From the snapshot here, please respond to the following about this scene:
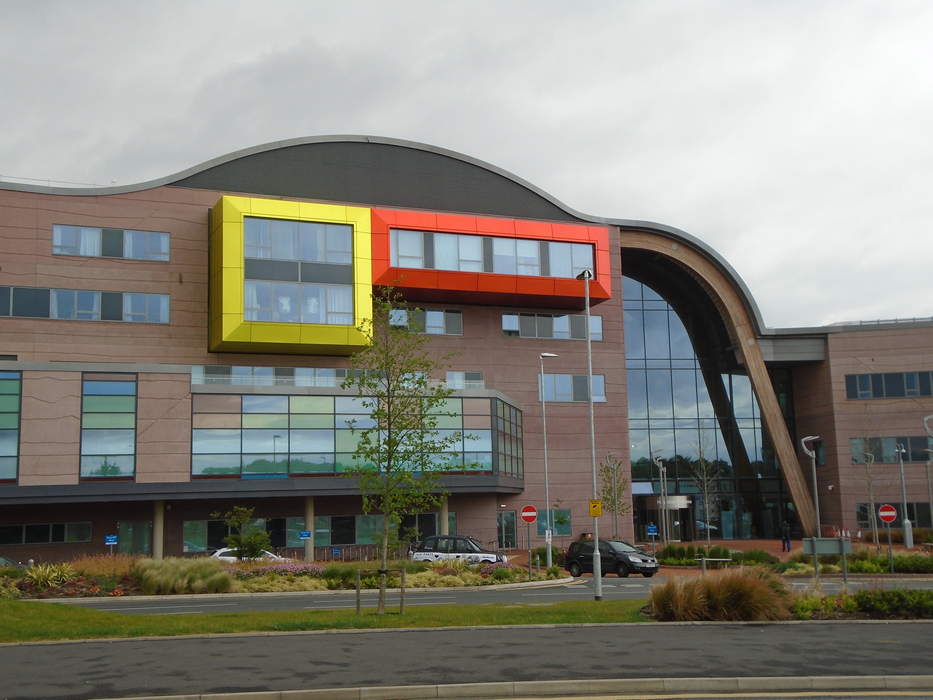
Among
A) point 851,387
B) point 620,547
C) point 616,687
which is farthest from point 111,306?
point 851,387

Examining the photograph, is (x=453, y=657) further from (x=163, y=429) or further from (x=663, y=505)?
(x=663, y=505)

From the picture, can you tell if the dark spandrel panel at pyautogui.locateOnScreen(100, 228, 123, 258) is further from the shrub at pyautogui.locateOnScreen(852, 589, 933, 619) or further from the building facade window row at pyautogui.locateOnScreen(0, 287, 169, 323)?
the shrub at pyautogui.locateOnScreen(852, 589, 933, 619)

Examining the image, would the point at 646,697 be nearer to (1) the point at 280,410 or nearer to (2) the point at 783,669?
(2) the point at 783,669

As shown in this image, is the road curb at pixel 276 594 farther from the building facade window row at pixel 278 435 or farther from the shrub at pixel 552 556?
the building facade window row at pixel 278 435

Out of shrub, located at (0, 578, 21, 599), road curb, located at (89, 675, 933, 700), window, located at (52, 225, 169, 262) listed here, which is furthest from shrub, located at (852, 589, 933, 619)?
window, located at (52, 225, 169, 262)

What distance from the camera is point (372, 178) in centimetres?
5462

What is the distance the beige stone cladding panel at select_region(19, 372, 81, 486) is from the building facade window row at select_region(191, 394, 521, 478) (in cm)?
504

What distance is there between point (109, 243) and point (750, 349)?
3901cm

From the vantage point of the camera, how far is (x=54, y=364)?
4262 centimetres

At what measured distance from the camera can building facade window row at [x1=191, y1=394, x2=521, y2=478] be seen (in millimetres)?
45000

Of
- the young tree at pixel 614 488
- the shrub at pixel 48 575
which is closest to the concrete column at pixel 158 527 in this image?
the shrub at pixel 48 575

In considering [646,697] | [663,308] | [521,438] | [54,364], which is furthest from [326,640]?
[663,308]

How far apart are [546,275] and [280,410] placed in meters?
17.6

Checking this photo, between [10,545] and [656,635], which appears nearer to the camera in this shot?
[656,635]
